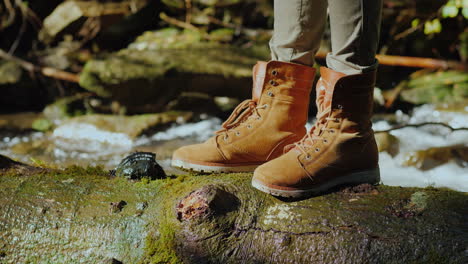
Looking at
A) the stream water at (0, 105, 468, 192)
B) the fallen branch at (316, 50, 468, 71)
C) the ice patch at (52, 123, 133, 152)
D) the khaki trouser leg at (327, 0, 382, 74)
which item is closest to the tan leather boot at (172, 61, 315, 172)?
the khaki trouser leg at (327, 0, 382, 74)

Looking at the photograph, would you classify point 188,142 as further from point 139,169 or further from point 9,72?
point 9,72

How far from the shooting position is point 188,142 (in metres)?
5.89

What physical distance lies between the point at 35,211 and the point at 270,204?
952 millimetres

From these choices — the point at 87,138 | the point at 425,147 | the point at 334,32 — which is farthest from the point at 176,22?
the point at 334,32

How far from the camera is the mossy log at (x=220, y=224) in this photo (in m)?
1.51

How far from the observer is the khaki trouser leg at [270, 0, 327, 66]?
6.59ft

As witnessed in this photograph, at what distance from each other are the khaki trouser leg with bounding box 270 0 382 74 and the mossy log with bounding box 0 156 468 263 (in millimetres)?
519

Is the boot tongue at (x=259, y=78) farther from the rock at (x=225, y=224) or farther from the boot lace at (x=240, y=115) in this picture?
the rock at (x=225, y=224)

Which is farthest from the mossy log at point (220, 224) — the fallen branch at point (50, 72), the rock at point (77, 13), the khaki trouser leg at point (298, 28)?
the rock at point (77, 13)

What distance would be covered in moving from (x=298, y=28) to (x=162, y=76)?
5004 mm

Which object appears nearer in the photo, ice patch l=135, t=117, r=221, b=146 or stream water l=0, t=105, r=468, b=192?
stream water l=0, t=105, r=468, b=192

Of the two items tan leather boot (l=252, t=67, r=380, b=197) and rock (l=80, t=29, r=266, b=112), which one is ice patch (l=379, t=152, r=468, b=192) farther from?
rock (l=80, t=29, r=266, b=112)

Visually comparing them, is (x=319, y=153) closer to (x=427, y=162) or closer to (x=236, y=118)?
(x=236, y=118)

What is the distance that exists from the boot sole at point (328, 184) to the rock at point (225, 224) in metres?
0.04
